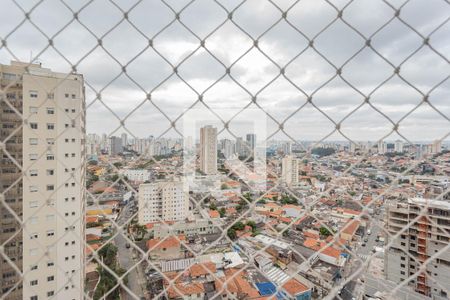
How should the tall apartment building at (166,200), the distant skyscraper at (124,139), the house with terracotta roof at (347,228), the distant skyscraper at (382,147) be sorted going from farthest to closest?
1. the tall apartment building at (166,200)
2. the distant skyscraper at (124,139)
3. the distant skyscraper at (382,147)
4. the house with terracotta roof at (347,228)

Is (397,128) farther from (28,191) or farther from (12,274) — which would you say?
(12,274)

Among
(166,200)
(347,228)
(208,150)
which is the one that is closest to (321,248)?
(347,228)

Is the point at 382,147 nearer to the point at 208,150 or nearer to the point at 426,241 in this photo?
the point at 208,150

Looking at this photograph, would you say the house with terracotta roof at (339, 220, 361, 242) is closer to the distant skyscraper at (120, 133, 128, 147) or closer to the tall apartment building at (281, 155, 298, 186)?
the tall apartment building at (281, 155, 298, 186)

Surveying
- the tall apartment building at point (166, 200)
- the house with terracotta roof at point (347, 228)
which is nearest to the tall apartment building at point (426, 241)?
the house with terracotta roof at point (347, 228)

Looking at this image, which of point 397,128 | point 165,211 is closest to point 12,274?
point 165,211

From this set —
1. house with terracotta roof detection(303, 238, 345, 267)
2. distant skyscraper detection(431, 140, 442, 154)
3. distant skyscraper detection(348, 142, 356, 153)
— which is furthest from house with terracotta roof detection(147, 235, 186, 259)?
distant skyscraper detection(431, 140, 442, 154)

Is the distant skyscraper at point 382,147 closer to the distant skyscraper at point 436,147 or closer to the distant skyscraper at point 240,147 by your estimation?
the distant skyscraper at point 436,147
